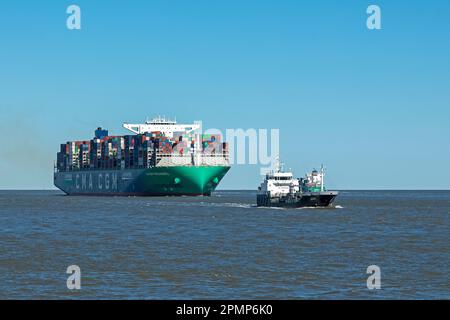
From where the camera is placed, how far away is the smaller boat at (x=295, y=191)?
96688 mm

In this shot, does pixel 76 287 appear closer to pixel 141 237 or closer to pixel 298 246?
pixel 298 246

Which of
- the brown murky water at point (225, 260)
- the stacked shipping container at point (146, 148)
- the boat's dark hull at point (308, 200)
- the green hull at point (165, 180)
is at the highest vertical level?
the stacked shipping container at point (146, 148)

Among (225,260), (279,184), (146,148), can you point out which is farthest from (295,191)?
(146,148)

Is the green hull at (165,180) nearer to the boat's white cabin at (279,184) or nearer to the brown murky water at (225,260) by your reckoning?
the boat's white cabin at (279,184)

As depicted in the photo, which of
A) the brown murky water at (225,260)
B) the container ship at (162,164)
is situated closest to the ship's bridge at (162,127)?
the container ship at (162,164)

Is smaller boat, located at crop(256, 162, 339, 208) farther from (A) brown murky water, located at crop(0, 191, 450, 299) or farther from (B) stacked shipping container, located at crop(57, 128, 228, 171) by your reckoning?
(B) stacked shipping container, located at crop(57, 128, 228, 171)

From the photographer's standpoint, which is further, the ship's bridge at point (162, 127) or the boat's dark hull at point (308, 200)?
the ship's bridge at point (162, 127)

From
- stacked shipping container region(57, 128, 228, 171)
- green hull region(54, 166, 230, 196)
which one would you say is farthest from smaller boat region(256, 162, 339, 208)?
stacked shipping container region(57, 128, 228, 171)

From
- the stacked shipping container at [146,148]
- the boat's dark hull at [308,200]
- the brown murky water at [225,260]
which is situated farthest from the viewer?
the stacked shipping container at [146,148]

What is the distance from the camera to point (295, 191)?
9962 centimetres

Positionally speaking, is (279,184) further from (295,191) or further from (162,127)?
(162,127)

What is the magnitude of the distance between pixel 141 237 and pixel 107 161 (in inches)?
5192
